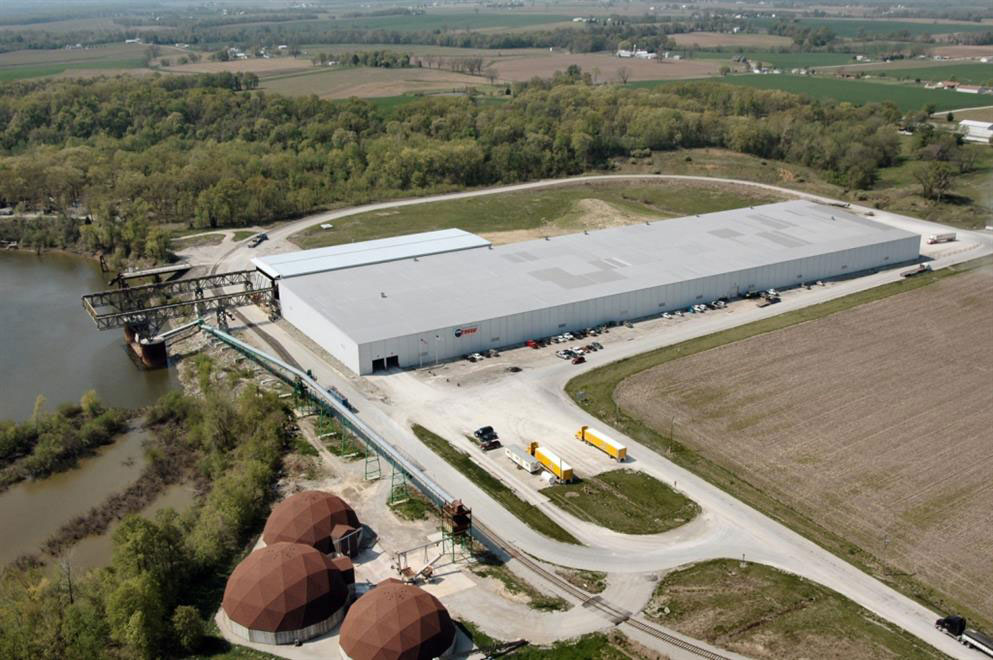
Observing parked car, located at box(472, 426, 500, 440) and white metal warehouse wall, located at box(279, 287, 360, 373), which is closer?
parked car, located at box(472, 426, 500, 440)

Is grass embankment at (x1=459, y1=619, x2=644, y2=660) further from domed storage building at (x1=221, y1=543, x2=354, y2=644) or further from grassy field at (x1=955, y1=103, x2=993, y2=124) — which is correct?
grassy field at (x1=955, y1=103, x2=993, y2=124)

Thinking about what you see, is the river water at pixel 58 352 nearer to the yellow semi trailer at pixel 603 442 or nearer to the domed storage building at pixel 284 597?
the domed storage building at pixel 284 597

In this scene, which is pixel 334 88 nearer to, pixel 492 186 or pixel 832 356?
pixel 492 186

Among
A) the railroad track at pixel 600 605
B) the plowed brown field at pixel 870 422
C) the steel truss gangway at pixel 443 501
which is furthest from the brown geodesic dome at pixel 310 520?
the plowed brown field at pixel 870 422

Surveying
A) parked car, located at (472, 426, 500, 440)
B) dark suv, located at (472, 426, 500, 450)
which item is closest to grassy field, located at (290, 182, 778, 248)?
parked car, located at (472, 426, 500, 440)

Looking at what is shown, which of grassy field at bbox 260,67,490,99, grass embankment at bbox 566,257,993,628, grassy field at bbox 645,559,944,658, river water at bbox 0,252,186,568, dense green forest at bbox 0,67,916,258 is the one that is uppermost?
grassy field at bbox 260,67,490,99

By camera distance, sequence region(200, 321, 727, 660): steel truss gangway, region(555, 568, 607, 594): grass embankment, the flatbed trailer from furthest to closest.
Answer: the flatbed trailer → region(555, 568, 607, 594): grass embankment → region(200, 321, 727, 660): steel truss gangway

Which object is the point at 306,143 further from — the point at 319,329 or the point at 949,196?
the point at 949,196
